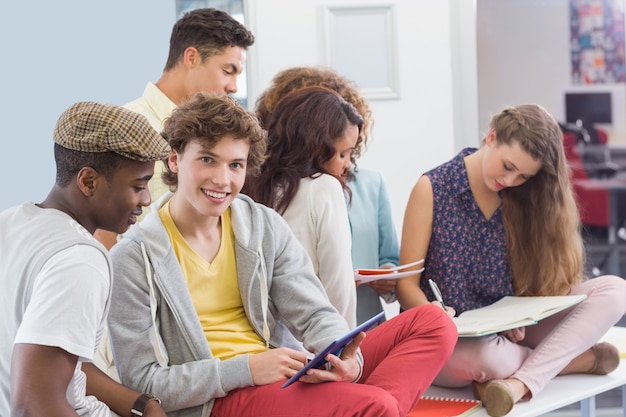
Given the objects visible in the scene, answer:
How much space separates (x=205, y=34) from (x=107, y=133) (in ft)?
4.11

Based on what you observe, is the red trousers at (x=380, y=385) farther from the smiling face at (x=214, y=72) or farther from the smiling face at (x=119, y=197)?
the smiling face at (x=214, y=72)

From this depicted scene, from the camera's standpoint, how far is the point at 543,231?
288cm

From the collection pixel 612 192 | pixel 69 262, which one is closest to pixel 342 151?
pixel 69 262

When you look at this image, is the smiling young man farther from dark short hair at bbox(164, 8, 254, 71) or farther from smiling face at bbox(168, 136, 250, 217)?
dark short hair at bbox(164, 8, 254, 71)

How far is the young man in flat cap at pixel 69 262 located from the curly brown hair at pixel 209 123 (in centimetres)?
37

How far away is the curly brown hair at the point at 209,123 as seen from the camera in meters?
2.09

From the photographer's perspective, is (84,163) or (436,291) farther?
(436,291)

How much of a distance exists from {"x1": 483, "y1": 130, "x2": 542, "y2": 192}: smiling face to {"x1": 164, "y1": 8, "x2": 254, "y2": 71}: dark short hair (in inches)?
32.6

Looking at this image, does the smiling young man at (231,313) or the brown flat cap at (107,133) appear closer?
the brown flat cap at (107,133)

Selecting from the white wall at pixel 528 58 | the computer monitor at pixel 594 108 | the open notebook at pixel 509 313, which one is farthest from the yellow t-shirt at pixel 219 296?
the computer monitor at pixel 594 108

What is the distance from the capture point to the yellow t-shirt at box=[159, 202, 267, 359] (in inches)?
82.1

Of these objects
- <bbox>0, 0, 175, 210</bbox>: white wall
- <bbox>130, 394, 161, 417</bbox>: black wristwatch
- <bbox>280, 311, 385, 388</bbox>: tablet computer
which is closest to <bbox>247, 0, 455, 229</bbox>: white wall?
<bbox>0, 0, 175, 210</bbox>: white wall

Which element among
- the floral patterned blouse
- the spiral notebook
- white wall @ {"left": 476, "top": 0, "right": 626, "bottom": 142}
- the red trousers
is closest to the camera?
the red trousers

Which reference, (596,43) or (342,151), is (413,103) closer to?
(342,151)
